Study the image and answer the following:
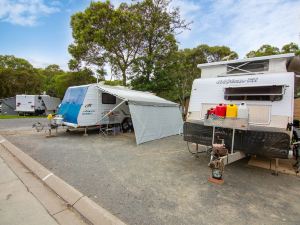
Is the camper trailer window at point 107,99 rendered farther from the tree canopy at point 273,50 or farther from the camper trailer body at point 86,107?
the tree canopy at point 273,50

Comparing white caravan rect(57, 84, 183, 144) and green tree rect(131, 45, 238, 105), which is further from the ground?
green tree rect(131, 45, 238, 105)

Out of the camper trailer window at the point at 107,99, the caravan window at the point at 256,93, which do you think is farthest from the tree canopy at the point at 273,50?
the caravan window at the point at 256,93

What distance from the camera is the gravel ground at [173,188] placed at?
2932 mm

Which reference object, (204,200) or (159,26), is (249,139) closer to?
(204,200)

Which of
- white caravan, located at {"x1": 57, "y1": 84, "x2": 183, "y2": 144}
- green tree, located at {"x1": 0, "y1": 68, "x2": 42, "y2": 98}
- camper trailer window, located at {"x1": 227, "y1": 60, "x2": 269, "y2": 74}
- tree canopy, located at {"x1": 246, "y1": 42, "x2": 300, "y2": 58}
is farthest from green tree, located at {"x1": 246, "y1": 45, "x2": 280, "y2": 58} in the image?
green tree, located at {"x1": 0, "y1": 68, "x2": 42, "y2": 98}

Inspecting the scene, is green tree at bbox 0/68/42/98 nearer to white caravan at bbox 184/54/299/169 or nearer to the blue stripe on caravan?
the blue stripe on caravan

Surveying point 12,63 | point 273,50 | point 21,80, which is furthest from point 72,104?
point 12,63

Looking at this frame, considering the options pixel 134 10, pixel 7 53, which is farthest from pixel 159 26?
pixel 7 53

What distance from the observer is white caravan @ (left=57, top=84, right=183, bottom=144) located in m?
8.52

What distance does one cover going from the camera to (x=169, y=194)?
142 inches

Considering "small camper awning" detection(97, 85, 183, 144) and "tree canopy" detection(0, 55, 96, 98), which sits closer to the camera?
"small camper awning" detection(97, 85, 183, 144)

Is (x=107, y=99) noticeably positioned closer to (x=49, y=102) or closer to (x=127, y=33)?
(x=127, y=33)

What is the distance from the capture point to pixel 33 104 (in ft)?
72.5

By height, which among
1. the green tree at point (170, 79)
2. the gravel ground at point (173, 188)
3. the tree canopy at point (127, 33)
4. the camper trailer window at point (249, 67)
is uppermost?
the tree canopy at point (127, 33)
